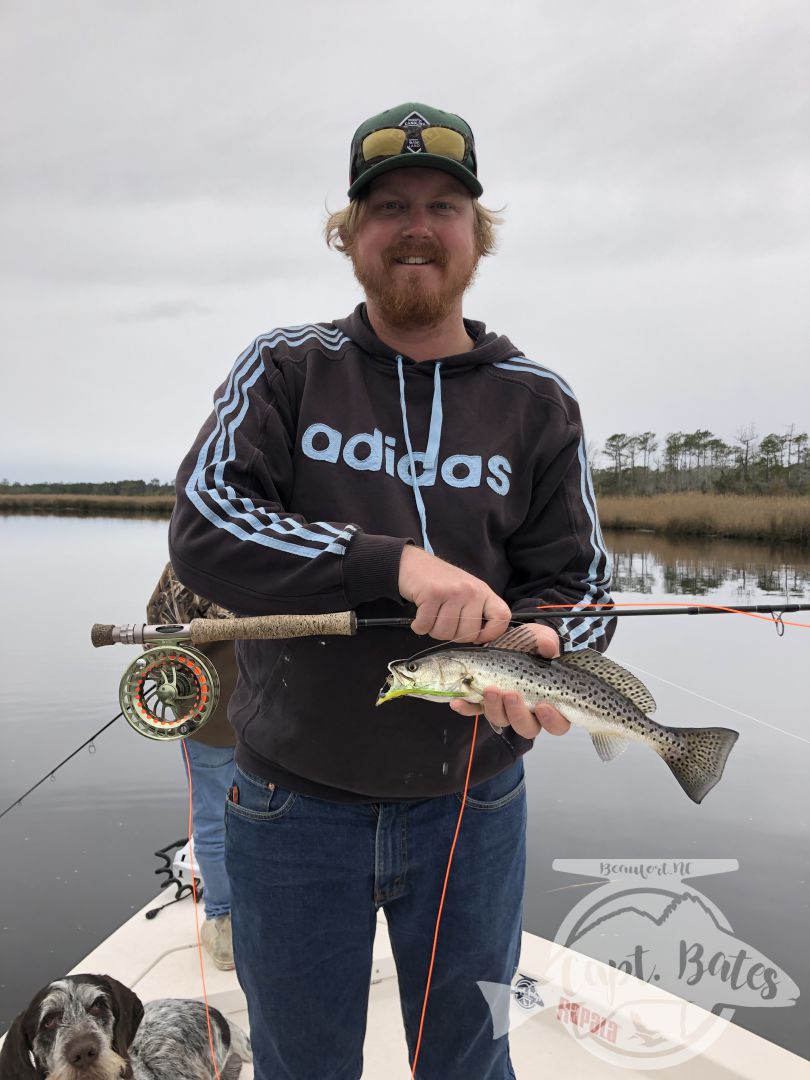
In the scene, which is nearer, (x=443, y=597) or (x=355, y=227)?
(x=443, y=597)

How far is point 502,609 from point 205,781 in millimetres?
2746

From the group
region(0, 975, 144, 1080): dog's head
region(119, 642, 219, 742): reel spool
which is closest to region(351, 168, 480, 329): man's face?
region(119, 642, 219, 742): reel spool

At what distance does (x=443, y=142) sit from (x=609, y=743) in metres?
1.80

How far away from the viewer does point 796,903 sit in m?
6.10

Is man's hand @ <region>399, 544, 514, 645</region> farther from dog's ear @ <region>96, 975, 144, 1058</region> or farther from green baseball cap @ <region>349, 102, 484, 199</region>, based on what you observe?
dog's ear @ <region>96, 975, 144, 1058</region>

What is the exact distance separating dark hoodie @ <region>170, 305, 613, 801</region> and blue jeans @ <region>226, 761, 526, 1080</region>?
0.10 metres

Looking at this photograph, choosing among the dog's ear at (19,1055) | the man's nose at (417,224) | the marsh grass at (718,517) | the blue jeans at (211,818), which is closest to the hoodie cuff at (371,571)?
the man's nose at (417,224)

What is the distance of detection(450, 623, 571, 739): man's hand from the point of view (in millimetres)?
2006

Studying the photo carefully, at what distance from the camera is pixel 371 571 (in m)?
1.87

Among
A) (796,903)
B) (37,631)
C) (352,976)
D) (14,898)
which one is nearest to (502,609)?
(352,976)

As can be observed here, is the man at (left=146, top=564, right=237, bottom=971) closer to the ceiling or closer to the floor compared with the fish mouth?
closer to the floor

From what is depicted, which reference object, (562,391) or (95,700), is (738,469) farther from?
(562,391)

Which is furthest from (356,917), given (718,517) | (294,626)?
(718,517)

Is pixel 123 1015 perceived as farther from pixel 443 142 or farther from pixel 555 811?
pixel 555 811
